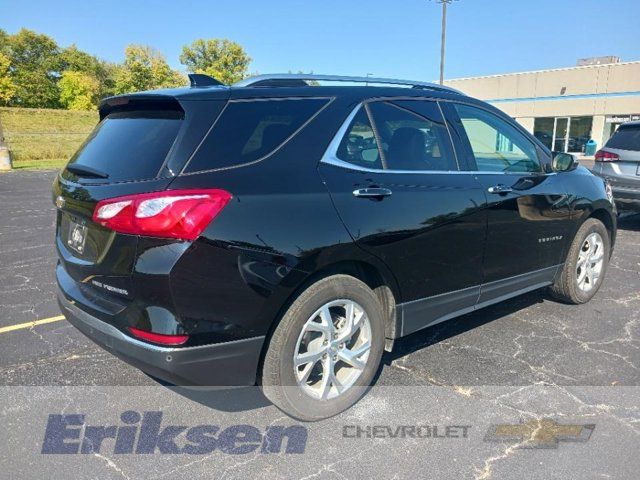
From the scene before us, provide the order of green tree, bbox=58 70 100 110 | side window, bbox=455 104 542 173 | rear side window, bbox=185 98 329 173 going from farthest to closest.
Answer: green tree, bbox=58 70 100 110, side window, bbox=455 104 542 173, rear side window, bbox=185 98 329 173

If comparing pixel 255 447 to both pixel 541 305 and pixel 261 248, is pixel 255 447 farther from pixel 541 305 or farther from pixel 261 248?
pixel 541 305

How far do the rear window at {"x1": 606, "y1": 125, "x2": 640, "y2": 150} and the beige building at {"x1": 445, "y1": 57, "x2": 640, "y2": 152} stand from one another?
23.9 metres

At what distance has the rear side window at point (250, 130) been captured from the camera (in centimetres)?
236

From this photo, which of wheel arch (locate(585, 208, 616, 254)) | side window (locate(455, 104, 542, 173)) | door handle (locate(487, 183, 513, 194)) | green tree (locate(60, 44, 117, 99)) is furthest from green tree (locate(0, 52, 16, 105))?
door handle (locate(487, 183, 513, 194))

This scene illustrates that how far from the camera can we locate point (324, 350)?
8.92 ft

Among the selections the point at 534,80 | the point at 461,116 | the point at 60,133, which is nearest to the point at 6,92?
the point at 60,133

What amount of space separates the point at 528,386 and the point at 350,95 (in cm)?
214

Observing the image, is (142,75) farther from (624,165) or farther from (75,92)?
(624,165)

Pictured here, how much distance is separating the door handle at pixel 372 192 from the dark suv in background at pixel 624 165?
6.18 m

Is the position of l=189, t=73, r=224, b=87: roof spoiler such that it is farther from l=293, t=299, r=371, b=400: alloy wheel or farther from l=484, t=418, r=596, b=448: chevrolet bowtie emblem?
l=484, t=418, r=596, b=448: chevrolet bowtie emblem

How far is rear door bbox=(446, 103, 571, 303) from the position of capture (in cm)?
354

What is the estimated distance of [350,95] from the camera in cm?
294

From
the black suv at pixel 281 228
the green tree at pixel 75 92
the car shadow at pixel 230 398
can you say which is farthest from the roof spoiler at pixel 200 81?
the green tree at pixel 75 92

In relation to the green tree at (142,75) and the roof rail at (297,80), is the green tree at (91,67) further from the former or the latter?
the roof rail at (297,80)
